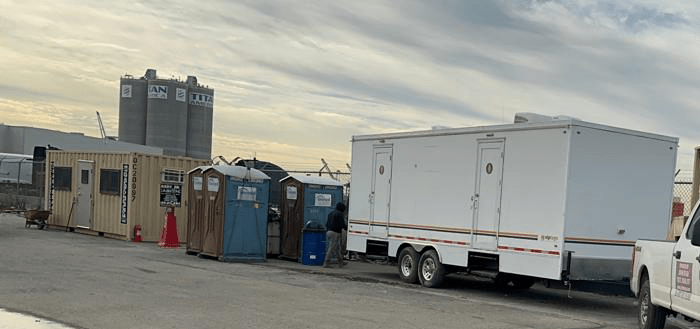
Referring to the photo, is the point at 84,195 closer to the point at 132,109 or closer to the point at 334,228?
the point at 334,228

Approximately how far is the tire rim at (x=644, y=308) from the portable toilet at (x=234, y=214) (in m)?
11.0

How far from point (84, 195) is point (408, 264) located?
14296 millimetres

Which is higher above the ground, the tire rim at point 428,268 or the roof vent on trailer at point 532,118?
the roof vent on trailer at point 532,118

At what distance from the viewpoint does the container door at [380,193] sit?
16125 mm

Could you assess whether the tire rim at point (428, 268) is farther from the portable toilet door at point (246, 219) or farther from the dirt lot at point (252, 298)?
the portable toilet door at point (246, 219)

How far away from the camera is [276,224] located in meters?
20.5

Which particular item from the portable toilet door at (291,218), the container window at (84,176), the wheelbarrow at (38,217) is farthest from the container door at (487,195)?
the wheelbarrow at (38,217)

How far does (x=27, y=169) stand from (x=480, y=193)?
35.1m

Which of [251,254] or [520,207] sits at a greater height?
[520,207]

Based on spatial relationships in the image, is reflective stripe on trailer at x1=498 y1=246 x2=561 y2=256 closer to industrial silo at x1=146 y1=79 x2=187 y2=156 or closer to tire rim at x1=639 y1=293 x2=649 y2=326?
tire rim at x1=639 y1=293 x2=649 y2=326

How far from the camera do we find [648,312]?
1007 centimetres

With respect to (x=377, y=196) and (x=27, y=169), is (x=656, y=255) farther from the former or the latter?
(x=27, y=169)

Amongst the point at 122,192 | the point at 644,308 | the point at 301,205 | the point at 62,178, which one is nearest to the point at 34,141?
the point at 62,178

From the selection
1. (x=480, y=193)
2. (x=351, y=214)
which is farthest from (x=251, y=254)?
(x=480, y=193)
